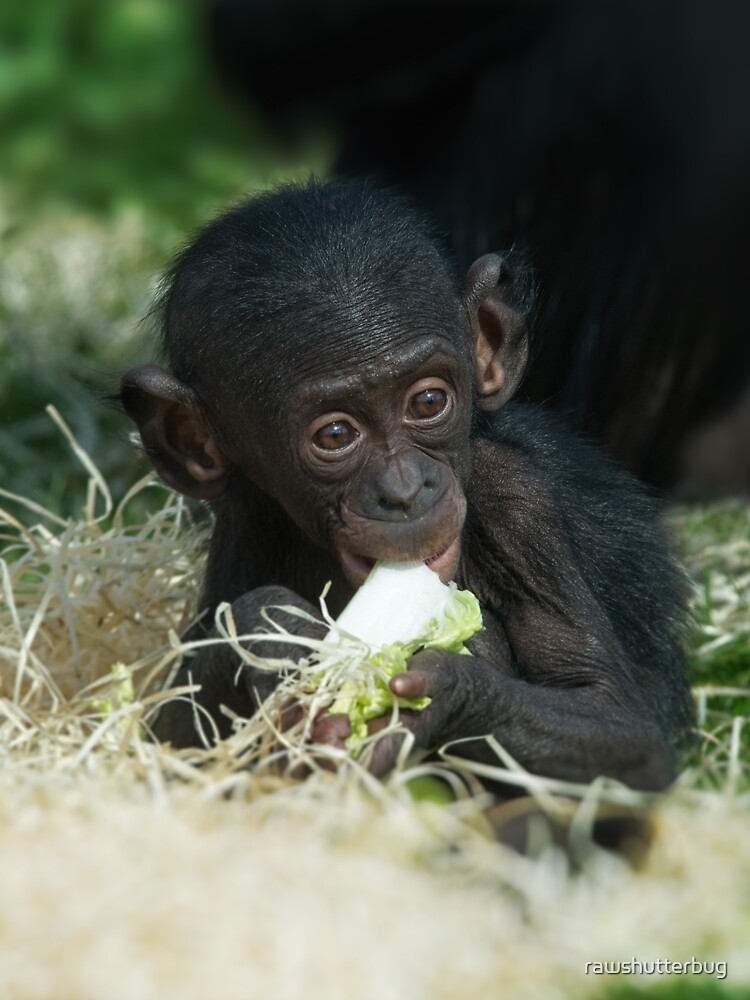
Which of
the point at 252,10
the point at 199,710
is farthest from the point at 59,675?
the point at 252,10

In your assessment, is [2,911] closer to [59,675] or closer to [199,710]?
[199,710]

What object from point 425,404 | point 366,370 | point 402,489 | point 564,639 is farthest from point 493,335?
point 564,639

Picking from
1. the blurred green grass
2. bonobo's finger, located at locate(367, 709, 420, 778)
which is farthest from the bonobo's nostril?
the blurred green grass

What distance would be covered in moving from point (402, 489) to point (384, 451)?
0.53 feet

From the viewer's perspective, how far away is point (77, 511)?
7.51 m

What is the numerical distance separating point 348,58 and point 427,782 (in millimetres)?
4959

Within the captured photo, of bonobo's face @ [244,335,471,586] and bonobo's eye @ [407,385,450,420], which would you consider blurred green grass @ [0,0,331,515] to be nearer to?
bonobo's face @ [244,335,471,586]

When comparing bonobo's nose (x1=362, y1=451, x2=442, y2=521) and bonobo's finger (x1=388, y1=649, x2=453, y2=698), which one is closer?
bonobo's finger (x1=388, y1=649, x2=453, y2=698)

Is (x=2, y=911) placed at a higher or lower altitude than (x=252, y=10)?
lower

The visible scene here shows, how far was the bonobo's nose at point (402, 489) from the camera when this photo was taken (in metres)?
4.36

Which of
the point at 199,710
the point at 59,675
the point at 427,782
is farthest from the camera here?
the point at 59,675

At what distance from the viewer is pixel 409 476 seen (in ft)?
14.4

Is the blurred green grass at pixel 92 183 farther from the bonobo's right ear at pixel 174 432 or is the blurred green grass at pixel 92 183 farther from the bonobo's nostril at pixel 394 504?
the bonobo's nostril at pixel 394 504

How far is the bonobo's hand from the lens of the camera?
4.18 meters
